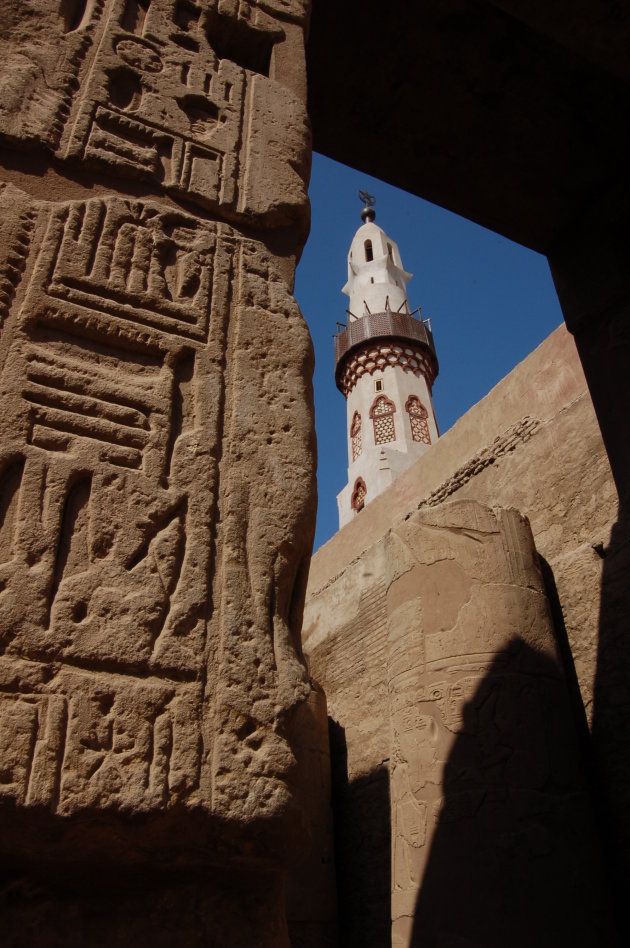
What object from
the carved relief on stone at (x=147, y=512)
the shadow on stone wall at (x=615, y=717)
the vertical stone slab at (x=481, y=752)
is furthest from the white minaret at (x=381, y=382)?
the carved relief on stone at (x=147, y=512)

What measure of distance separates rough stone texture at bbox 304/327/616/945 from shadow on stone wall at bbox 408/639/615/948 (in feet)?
1.98

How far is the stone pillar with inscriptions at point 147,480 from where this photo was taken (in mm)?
1265

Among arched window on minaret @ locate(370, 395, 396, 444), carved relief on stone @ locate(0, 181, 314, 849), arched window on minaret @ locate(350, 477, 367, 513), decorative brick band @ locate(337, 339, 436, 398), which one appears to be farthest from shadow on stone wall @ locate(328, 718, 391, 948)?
decorative brick band @ locate(337, 339, 436, 398)

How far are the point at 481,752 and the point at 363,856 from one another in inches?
114

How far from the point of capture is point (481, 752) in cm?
427

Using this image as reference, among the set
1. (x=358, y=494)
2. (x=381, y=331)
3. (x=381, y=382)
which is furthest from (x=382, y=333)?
(x=358, y=494)

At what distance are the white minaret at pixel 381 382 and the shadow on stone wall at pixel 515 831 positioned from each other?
48.5ft

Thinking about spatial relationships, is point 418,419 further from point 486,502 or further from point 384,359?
point 486,502

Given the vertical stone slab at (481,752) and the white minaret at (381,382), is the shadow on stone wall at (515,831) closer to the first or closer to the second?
the vertical stone slab at (481,752)

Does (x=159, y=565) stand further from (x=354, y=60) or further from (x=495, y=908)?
(x=495, y=908)

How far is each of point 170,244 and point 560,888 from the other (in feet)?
11.6

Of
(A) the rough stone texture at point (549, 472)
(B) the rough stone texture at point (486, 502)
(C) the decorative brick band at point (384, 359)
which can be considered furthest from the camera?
(C) the decorative brick band at point (384, 359)

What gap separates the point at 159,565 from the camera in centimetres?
147

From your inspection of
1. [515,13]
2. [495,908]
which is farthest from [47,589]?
[495,908]
